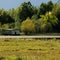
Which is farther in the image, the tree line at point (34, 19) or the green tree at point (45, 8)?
the green tree at point (45, 8)

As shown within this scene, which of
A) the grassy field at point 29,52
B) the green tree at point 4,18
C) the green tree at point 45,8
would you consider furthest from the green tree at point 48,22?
the grassy field at point 29,52

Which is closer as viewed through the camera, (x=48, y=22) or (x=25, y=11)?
(x=48, y=22)

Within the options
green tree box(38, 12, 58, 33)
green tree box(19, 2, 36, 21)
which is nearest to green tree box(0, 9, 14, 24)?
green tree box(19, 2, 36, 21)

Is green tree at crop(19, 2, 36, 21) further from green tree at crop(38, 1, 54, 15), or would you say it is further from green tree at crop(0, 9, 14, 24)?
green tree at crop(0, 9, 14, 24)

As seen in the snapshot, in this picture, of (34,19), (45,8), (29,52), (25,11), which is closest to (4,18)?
(25,11)

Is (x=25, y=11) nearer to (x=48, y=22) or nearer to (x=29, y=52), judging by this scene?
(x=48, y=22)

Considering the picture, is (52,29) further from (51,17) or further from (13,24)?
(13,24)

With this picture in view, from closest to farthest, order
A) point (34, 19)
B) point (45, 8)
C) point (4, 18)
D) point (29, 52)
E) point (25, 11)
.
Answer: point (29, 52)
point (34, 19)
point (4, 18)
point (25, 11)
point (45, 8)

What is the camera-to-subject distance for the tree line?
72.7 meters

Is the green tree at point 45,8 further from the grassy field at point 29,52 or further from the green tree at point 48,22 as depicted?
the grassy field at point 29,52

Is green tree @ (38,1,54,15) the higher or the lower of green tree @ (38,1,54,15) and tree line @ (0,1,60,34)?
the higher

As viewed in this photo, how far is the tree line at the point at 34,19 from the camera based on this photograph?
7269 centimetres

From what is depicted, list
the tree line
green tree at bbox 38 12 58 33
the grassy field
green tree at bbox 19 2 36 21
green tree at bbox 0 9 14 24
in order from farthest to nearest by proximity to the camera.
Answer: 1. green tree at bbox 19 2 36 21
2. green tree at bbox 0 9 14 24
3. green tree at bbox 38 12 58 33
4. the tree line
5. the grassy field

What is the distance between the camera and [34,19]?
79.2 meters
